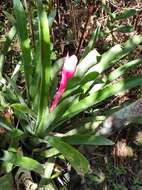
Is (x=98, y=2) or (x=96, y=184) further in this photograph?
(x=98, y=2)

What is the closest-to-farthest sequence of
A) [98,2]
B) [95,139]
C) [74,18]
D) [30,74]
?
[95,139] → [30,74] → [74,18] → [98,2]

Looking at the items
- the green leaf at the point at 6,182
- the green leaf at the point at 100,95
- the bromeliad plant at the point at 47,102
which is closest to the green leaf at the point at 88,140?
the bromeliad plant at the point at 47,102

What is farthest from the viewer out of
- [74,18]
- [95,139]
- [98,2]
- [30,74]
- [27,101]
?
[98,2]

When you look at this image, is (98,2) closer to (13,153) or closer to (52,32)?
(52,32)

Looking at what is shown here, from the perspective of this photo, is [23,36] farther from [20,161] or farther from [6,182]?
[6,182]

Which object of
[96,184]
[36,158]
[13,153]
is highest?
[13,153]

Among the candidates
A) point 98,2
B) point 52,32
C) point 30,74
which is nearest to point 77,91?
point 30,74

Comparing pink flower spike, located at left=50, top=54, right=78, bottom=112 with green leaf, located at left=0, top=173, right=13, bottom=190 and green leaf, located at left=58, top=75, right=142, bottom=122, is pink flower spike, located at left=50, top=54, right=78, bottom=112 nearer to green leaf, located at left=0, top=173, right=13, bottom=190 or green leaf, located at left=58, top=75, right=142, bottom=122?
green leaf, located at left=58, top=75, right=142, bottom=122
